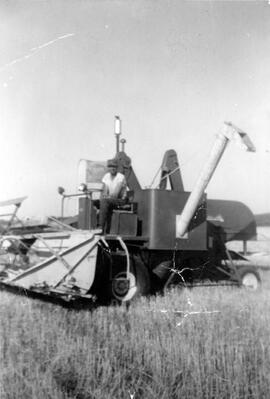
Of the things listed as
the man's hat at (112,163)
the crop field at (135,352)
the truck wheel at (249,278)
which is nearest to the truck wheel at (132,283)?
the crop field at (135,352)

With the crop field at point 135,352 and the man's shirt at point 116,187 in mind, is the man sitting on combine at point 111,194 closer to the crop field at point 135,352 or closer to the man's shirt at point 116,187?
the man's shirt at point 116,187

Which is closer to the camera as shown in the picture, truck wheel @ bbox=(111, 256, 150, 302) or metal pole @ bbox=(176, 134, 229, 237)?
truck wheel @ bbox=(111, 256, 150, 302)

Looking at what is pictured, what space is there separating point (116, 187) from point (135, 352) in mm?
4429

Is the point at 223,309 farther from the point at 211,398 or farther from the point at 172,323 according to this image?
the point at 211,398

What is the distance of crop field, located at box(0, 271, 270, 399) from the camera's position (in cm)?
398

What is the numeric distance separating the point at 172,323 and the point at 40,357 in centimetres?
189

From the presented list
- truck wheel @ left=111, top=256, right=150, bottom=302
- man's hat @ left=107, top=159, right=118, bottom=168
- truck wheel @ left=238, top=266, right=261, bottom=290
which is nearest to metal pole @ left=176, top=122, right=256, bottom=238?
truck wheel @ left=111, top=256, right=150, bottom=302

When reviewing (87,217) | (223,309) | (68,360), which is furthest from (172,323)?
(87,217)

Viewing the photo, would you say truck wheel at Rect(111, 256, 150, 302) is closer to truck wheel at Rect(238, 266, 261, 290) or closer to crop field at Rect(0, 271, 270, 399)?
crop field at Rect(0, 271, 270, 399)

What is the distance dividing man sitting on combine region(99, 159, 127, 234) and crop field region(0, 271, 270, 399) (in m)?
1.75

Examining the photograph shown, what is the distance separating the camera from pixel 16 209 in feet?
26.7

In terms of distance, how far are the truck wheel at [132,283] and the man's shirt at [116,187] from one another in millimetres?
1229

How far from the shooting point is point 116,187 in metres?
8.88

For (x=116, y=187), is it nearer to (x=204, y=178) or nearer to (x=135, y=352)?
(x=204, y=178)
